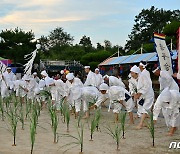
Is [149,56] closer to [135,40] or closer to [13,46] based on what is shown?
[13,46]

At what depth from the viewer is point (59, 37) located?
57.8 m

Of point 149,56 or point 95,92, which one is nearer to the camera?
point 95,92

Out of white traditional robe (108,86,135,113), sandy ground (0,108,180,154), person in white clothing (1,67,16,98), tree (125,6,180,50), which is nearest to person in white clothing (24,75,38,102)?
person in white clothing (1,67,16,98)

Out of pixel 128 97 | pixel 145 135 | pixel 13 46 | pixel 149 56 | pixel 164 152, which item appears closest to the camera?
pixel 164 152

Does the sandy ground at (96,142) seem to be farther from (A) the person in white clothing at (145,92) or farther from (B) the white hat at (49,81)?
(B) the white hat at (49,81)

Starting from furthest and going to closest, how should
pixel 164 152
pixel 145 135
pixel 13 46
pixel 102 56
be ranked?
pixel 13 46, pixel 102 56, pixel 145 135, pixel 164 152

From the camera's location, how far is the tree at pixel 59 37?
57.0 metres

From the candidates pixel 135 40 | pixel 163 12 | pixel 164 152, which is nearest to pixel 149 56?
pixel 164 152


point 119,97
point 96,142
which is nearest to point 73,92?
point 119,97

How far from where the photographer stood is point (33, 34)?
34.2 meters

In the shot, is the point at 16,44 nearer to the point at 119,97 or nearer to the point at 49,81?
the point at 49,81

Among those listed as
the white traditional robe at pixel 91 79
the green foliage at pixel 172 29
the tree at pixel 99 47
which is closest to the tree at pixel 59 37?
the tree at pixel 99 47

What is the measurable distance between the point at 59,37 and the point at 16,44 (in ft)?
81.9

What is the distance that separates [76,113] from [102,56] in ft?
63.7
